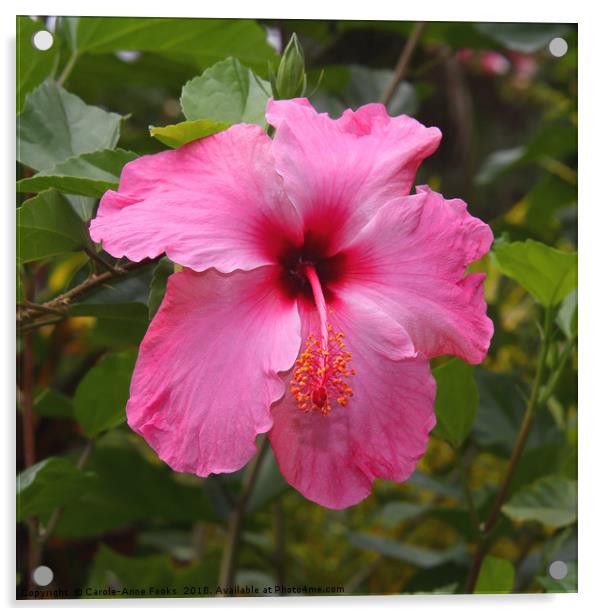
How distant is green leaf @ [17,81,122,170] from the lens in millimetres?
859

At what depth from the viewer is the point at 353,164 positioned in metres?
0.74

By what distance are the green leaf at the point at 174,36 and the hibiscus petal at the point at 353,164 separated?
0.87 ft

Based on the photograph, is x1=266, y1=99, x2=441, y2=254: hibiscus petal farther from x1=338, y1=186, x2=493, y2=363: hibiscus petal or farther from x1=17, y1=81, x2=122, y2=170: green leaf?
x1=17, y1=81, x2=122, y2=170: green leaf

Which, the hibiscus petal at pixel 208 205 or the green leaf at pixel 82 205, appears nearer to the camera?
the hibiscus petal at pixel 208 205

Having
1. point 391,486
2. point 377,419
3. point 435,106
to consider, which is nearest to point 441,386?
point 377,419

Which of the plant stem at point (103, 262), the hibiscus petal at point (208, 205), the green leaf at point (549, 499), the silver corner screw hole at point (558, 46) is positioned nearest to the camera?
the hibiscus petal at point (208, 205)

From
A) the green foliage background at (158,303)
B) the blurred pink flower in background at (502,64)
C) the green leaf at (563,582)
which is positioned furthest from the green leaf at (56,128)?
the blurred pink flower in background at (502,64)

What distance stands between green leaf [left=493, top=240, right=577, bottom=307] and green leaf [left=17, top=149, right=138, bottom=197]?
0.38 m

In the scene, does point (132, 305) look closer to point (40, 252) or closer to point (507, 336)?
point (40, 252)

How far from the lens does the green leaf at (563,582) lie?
1002 millimetres

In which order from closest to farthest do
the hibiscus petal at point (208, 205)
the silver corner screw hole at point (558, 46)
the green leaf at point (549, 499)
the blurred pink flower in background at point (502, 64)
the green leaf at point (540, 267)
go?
the hibiscus petal at point (208, 205) → the green leaf at point (540, 267) → the green leaf at point (549, 499) → the silver corner screw hole at point (558, 46) → the blurred pink flower in background at point (502, 64)

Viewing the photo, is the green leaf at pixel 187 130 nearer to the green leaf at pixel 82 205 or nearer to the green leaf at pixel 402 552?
the green leaf at pixel 82 205

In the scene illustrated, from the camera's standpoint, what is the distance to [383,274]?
29.6 inches
